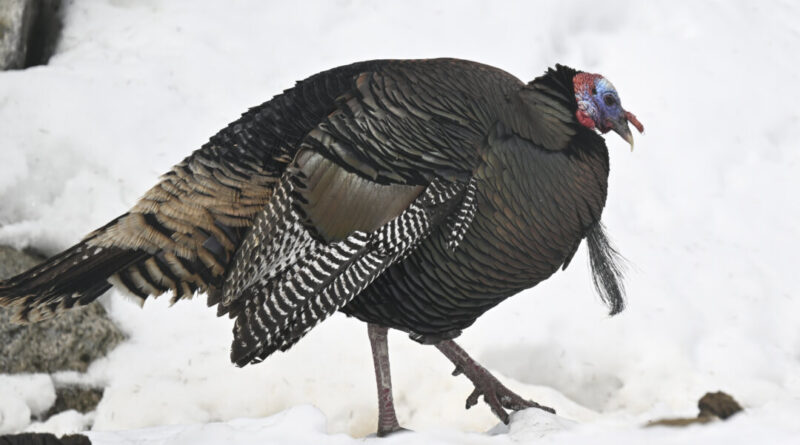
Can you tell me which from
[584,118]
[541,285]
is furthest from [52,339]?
[584,118]

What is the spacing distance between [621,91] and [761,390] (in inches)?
93.3

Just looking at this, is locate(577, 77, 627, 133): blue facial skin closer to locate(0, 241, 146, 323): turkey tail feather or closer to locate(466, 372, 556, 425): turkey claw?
locate(466, 372, 556, 425): turkey claw

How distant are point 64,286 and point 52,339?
5.46 feet

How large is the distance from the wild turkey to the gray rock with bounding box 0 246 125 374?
156 centimetres

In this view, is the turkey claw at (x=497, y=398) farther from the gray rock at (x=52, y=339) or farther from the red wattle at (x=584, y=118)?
the gray rock at (x=52, y=339)

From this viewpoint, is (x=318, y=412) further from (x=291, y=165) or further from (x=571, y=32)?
(x=571, y=32)

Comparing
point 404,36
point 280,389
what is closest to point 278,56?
point 404,36

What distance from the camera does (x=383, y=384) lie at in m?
3.91

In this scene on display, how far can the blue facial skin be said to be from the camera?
12.4 ft

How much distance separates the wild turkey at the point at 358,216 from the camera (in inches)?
136

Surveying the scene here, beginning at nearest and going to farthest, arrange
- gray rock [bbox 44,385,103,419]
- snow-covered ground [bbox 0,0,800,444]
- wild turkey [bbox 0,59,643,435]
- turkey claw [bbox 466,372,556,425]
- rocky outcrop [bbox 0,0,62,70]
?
wild turkey [bbox 0,59,643,435]
turkey claw [bbox 466,372,556,425]
gray rock [bbox 44,385,103,419]
snow-covered ground [bbox 0,0,800,444]
rocky outcrop [bbox 0,0,62,70]

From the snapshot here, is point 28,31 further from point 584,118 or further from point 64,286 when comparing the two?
point 584,118

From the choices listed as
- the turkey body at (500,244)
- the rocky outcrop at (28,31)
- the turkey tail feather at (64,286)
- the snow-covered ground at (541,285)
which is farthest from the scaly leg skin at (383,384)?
the rocky outcrop at (28,31)

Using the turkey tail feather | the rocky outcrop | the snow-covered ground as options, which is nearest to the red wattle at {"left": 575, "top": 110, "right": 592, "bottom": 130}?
the snow-covered ground
